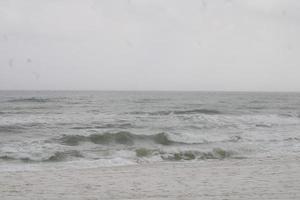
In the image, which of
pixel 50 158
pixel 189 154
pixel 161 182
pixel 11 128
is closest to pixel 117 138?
pixel 189 154

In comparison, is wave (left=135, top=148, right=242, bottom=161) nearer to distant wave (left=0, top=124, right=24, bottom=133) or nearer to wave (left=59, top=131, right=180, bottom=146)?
wave (left=59, top=131, right=180, bottom=146)

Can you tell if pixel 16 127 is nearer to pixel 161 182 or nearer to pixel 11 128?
pixel 11 128

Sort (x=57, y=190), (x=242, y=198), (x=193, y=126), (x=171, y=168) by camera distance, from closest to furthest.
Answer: (x=242, y=198)
(x=57, y=190)
(x=171, y=168)
(x=193, y=126)

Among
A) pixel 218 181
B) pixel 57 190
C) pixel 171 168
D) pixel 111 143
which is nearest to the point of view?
pixel 57 190

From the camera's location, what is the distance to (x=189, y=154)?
44.5ft

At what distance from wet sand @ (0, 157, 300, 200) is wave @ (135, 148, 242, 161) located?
2.31 m

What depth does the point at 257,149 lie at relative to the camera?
49.5ft

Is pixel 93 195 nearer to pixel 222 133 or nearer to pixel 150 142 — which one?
pixel 150 142

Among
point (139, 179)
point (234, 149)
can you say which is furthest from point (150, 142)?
point (139, 179)

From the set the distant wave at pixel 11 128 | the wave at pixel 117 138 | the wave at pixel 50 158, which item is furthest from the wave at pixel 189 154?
the distant wave at pixel 11 128

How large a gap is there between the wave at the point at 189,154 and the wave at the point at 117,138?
321cm

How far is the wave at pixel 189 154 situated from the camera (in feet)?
43.1

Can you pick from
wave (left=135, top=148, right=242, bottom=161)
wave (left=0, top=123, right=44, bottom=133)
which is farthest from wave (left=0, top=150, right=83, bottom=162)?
wave (left=0, top=123, right=44, bottom=133)

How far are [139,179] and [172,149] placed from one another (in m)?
6.35
